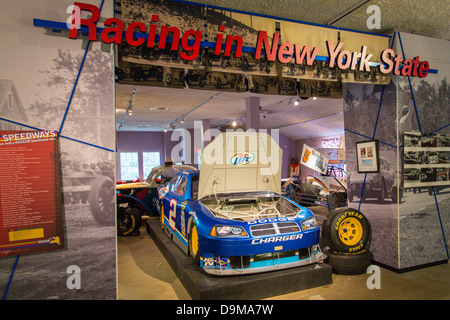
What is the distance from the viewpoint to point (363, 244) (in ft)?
13.6

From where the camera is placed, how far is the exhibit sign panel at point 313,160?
25.5ft

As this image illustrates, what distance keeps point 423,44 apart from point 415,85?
0.68 m

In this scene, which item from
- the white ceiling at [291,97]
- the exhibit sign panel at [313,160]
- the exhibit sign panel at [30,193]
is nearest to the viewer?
the exhibit sign panel at [30,193]

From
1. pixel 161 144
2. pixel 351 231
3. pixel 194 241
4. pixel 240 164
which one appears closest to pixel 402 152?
pixel 351 231

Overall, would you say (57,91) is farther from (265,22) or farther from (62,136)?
(265,22)

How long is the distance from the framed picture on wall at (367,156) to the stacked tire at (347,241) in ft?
2.49

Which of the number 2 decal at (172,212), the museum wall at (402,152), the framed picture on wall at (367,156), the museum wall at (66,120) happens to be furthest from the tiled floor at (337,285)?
the framed picture on wall at (367,156)

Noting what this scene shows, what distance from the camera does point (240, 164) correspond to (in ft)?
14.4

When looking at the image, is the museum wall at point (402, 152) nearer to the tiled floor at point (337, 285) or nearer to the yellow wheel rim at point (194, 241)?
the tiled floor at point (337, 285)

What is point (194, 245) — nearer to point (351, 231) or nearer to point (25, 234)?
point (25, 234)

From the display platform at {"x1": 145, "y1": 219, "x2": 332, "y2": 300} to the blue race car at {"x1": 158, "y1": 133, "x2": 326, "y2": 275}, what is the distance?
3.6 inches

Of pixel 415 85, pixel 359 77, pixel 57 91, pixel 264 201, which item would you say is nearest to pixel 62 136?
pixel 57 91

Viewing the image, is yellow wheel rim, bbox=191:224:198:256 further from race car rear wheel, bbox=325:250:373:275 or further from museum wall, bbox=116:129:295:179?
museum wall, bbox=116:129:295:179
